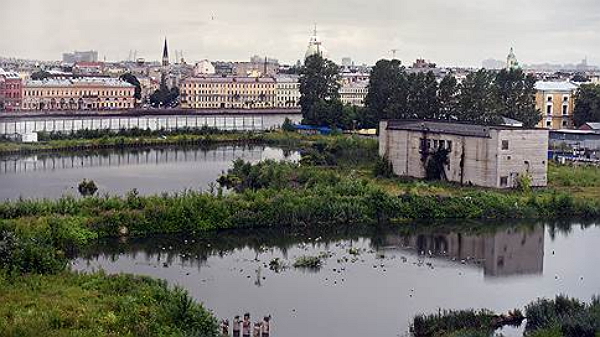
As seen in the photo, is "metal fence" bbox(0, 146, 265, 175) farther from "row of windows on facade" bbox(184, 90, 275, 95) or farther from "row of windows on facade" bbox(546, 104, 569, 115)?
"row of windows on facade" bbox(184, 90, 275, 95)

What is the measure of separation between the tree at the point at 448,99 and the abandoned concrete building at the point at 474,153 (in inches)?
111

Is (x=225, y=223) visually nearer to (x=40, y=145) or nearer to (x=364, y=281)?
(x=364, y=281)

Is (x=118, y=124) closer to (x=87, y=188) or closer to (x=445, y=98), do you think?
(x=445, y=98)

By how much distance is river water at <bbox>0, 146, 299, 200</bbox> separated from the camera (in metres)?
10.6

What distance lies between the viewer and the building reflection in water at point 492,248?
24.1 ft

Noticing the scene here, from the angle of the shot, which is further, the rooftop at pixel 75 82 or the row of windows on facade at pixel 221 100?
the row of windows on facade at pixel 221 100

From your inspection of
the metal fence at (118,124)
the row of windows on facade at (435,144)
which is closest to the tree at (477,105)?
the row of windows on facade at (435,144)

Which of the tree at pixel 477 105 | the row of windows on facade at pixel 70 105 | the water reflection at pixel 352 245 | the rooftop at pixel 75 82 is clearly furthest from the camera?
the rooftop at pixel 75 82

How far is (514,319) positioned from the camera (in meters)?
5.60

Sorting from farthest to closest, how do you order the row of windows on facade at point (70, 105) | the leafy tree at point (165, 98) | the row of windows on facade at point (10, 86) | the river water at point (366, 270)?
the leafy tree at point (165, 98)
the row of windows on facade at point (70, 105)
the row of windows on facade at point (10, 86)
the river water at point (366, 270)

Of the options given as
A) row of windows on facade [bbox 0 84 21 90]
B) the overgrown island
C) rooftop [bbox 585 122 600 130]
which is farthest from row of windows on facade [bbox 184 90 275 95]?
rooftop [bbox 585 122 600 130]

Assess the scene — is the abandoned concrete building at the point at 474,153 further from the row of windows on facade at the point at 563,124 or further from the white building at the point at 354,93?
the white building at the point at 354,93

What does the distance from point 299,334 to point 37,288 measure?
1585mm

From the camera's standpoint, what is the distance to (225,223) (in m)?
8.30
